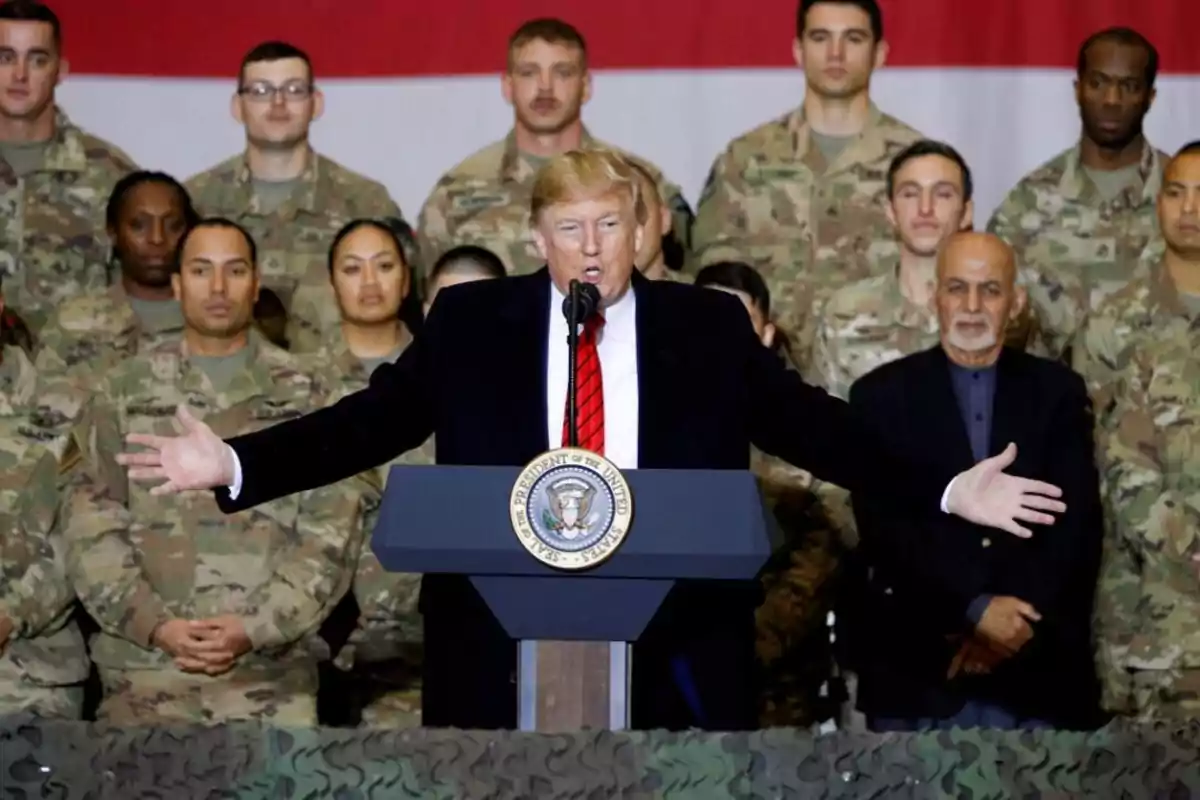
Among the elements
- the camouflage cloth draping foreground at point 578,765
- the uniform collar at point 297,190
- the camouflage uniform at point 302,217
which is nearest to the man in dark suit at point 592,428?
the camouflage cloth draping foreground at point 578,765

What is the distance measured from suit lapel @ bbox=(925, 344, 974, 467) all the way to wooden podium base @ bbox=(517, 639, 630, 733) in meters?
1.77

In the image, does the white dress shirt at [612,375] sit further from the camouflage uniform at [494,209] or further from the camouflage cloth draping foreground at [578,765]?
the camouflage uniform at [494,209]

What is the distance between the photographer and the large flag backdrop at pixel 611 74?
4461 millimetres

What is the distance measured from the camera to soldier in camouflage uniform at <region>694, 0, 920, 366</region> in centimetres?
438

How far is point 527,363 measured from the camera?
2662 mm

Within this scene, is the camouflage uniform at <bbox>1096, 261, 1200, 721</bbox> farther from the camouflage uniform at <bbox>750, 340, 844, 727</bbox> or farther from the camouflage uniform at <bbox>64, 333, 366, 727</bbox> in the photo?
the camouflage uniform at <bbox>64, 333, 366, 727</bbox>

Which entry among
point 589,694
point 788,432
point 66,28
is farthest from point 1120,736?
point 66,28

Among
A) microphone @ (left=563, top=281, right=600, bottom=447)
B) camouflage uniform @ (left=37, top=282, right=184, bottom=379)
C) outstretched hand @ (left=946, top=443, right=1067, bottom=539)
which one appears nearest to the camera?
microphone @ (left=563, top=281, right=600, bottom=447)

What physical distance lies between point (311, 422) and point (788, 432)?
0.66 m

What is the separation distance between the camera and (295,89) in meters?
4.56

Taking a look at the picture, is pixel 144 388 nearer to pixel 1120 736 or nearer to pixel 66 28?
pixel 66 28

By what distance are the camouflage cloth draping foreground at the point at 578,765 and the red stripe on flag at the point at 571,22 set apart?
2806 mm

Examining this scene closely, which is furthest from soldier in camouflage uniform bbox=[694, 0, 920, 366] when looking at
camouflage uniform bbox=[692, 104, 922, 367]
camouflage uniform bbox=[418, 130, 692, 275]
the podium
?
the podium

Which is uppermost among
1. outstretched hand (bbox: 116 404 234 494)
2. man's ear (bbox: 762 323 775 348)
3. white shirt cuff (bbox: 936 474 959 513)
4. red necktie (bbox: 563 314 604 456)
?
man's ear (bbox: 762 323 775 348)
